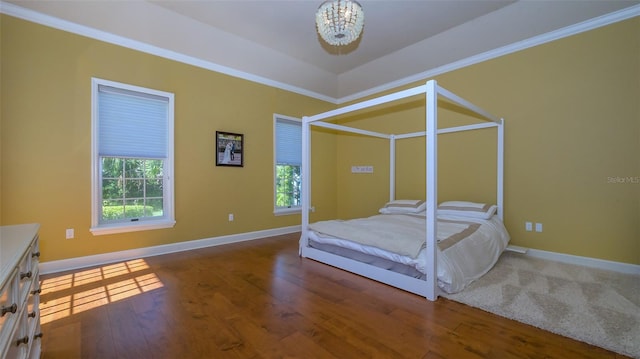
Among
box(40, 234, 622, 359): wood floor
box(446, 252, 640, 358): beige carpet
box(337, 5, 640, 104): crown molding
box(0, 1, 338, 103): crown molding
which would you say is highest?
box(337, 5, 640, 104): crown molding

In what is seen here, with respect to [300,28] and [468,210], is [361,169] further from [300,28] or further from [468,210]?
[300,28]

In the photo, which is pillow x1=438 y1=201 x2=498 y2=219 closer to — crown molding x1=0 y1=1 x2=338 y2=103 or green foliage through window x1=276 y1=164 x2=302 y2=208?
green foliage through window x1=276 y1=164 x2=302 y2=208

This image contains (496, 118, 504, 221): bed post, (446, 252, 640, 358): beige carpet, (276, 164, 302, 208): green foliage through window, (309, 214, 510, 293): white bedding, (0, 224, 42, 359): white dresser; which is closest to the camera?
(0, 224, 42, 359): white dresser

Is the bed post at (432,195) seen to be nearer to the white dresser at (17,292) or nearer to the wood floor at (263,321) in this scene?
the wood floor at (263,321)

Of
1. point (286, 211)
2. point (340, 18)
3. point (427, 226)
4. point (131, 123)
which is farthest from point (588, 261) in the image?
point (131, 123)

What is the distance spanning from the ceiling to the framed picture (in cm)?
101

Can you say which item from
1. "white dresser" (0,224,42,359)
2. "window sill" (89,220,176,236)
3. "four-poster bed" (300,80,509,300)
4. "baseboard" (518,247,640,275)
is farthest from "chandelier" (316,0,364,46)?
"baseboard" (518,247,640,275)

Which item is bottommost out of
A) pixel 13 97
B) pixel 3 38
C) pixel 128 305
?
pixel 128 305

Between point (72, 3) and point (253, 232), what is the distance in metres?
3.58

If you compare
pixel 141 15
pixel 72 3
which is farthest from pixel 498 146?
pixel 72 3

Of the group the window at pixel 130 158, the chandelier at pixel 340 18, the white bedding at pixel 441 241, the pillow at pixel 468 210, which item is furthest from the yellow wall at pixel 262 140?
the chandelier at pixel 340 18

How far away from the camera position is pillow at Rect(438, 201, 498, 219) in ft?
11.5

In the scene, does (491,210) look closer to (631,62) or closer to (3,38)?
(631,62)

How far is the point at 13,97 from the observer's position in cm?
275
